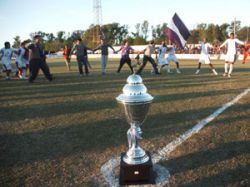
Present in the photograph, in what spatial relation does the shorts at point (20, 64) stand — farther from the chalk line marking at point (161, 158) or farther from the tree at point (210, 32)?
the tree at point (210, 32)

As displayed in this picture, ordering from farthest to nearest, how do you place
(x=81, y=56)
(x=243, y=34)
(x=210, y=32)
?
1. (x=243, y=34)
2. (x=210, y=32)
3. (x=81, y=56)

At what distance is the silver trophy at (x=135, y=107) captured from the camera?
4.14 m

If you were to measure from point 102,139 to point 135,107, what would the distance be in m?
1.92

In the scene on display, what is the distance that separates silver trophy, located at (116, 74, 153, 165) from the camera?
13.6 feet

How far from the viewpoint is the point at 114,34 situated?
105 meters

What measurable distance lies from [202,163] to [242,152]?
832 mm

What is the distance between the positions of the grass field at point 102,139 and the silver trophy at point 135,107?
1.64ft

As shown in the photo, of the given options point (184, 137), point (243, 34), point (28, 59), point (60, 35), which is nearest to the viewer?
point (184, 137)

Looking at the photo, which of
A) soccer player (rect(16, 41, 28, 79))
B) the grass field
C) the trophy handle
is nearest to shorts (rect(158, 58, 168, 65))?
soccer player (rect(16, 41, 28, 79))

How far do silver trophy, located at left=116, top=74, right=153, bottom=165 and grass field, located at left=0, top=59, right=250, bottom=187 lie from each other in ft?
1.64

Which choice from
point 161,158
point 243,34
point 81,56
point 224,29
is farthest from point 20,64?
point 224,29

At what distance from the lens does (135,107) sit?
415 cm

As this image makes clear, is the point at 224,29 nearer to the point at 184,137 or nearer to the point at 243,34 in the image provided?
the point at 243,34

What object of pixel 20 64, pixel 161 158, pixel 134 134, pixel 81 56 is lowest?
pixel 161 158
